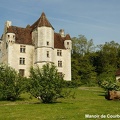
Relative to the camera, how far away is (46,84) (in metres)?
18.6

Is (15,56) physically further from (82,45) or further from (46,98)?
(46,98)

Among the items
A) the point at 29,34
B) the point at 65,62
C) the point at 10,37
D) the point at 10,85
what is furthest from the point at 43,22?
the point at 10,85

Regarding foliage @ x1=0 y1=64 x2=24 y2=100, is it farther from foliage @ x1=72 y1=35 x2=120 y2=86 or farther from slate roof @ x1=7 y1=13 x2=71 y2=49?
foliage @ x1=72 y1=35 x2=120 y2=86

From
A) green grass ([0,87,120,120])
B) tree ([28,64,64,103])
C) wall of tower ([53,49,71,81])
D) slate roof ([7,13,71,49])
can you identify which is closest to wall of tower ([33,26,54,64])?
slate roof ([7,13,71,49])

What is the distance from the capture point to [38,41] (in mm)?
50531

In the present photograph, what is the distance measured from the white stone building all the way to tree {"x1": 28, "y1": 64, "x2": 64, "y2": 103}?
30586mm

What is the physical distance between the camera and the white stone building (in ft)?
164

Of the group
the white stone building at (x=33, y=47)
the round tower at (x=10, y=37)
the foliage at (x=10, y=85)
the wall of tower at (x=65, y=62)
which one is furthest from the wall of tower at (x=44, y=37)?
the foliage at (x=10, y=85)

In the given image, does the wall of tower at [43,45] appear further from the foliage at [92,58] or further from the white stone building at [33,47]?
the foliage at [92,58]

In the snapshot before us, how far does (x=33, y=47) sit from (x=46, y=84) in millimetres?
34327

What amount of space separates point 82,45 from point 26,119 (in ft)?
204

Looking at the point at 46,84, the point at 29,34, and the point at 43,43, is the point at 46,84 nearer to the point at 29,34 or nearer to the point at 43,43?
the point at 43,43

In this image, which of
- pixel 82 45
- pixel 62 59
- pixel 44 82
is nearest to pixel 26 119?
pixel 44 82

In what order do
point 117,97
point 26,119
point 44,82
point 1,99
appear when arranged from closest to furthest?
point 26,119 < point 44,82 < point 117,97 < point 1,99
